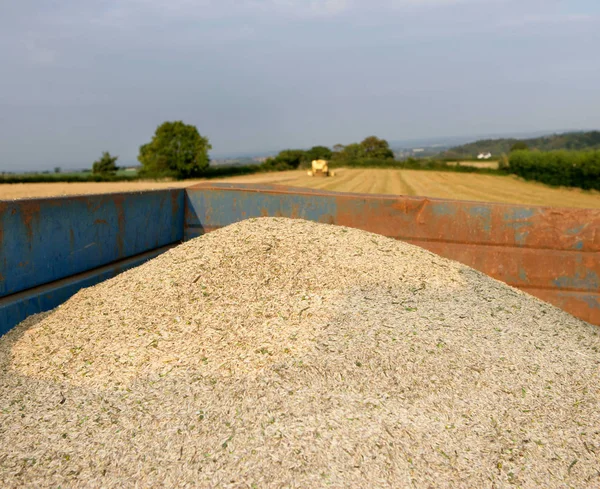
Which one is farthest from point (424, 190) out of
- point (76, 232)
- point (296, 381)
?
point (296, 381)

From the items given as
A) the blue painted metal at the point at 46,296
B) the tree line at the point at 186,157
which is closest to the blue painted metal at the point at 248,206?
the blue painted metal at the point at 46,296

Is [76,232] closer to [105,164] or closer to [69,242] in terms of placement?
[69,242]

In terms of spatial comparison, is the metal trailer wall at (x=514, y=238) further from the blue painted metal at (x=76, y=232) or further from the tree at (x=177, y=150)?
the tree at (x=177, y=150)

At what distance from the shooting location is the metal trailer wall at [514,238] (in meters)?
3.92

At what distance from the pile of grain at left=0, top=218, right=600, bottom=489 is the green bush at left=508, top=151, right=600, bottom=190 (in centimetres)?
2457

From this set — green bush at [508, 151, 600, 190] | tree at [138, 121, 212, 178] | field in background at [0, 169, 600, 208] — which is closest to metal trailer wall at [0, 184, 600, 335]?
field in background at [0, 169, 600, 208]

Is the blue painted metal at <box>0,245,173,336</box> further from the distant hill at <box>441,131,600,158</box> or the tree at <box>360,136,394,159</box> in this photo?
the tree at <box>360,136,394,159</box>

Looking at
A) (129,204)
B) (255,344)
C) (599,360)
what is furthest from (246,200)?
(599,360)

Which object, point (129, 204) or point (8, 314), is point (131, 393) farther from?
point (129, 204)

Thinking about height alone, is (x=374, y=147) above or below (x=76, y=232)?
above

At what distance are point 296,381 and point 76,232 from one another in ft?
5.33

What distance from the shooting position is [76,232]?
10.4 ft

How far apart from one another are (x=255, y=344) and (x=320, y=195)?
1.77 m

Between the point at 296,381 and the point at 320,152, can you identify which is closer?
the point at 296,381
